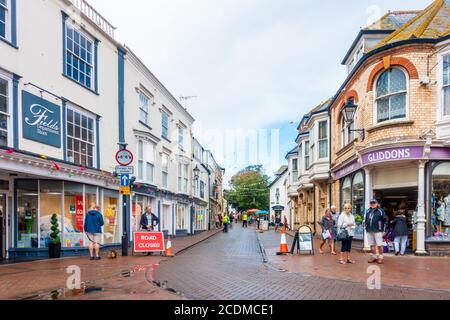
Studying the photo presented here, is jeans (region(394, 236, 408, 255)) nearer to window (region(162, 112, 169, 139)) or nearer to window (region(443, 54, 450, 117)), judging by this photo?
window (region(443, 54, 450, 117))

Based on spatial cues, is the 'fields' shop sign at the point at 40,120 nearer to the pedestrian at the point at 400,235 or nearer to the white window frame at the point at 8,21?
the white window frame at the point at 8,21

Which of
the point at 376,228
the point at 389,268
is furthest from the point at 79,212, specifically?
the point at 389,268

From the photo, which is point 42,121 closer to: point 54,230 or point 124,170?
Result: point 124,170

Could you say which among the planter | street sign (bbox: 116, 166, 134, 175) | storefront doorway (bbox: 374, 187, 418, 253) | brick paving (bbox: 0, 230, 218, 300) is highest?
street sign (bbox: 116, 166, 134, 175)

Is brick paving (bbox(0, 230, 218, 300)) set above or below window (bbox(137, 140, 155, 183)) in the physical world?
below

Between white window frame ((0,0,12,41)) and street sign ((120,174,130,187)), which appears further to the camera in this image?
street sign ((120,174,130,187))

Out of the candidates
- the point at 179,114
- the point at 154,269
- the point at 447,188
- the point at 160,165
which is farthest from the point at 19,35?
the point at 179,114

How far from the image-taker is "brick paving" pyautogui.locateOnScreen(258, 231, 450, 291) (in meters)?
8.41

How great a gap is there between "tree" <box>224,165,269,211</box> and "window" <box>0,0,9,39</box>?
67.6m

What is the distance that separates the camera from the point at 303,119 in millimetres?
29359

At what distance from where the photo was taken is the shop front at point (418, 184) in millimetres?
13258

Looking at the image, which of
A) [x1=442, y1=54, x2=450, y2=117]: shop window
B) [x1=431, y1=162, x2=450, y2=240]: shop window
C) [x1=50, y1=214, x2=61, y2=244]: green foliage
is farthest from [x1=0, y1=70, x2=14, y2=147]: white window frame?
[x1=442, y1=54, x2=450, y2=117]: shop window

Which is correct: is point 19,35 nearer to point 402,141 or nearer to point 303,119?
point 402,141

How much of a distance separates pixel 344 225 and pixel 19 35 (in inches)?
432
